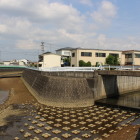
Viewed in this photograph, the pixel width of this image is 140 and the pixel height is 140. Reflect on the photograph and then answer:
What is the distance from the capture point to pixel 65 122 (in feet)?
67.6

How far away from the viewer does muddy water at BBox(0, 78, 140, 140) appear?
17172mm

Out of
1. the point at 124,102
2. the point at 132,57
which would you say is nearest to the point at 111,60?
the point at 132,57

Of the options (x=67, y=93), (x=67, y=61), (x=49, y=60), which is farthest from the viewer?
(x=67, y=61)

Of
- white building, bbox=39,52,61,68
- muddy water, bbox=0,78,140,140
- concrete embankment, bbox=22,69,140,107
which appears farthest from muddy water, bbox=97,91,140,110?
white building, bbox=39,52,61,68

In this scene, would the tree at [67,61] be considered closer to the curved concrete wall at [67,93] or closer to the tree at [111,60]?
the tree at [111,60]

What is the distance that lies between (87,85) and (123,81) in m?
13.6

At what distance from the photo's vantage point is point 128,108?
87.5 feet

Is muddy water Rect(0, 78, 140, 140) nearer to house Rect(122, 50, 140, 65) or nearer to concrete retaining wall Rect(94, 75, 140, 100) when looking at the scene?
concrete retaining wall Rect(94, 75, 140, 100)

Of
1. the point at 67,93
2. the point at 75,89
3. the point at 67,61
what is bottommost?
the point at 67,93

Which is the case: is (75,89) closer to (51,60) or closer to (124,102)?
(124,102)

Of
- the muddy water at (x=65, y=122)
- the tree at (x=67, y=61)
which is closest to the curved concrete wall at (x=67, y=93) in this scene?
the muddy water at (x=65, y=122)

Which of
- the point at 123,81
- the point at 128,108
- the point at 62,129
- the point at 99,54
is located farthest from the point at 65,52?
the point at 62,129

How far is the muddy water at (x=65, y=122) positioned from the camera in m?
17.2

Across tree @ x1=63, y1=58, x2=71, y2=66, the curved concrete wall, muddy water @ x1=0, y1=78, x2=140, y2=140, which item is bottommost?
muddy water @ x1=0, y1=78, x2=140, y2=140
